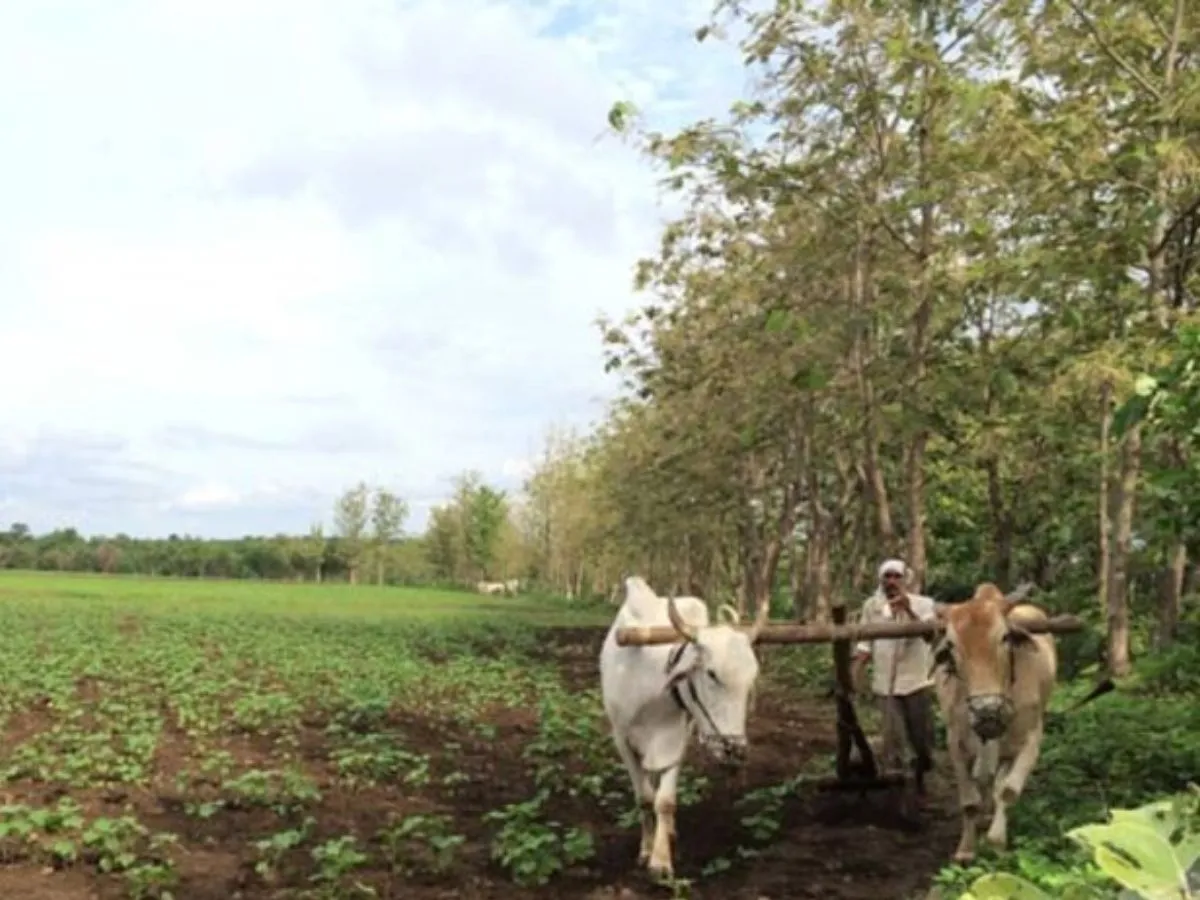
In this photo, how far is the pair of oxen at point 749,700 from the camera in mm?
7355

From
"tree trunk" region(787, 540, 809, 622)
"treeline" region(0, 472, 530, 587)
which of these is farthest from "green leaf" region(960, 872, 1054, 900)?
"treeline" region(0, 472, 530, 587)

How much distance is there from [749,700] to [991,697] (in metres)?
1.45

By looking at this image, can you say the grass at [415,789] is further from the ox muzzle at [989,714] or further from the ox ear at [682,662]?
the ox ear at [682,662]

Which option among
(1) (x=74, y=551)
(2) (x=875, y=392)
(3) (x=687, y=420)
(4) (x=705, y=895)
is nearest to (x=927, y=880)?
(4) (x=705, y=895)

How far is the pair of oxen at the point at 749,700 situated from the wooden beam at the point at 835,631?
9 cm

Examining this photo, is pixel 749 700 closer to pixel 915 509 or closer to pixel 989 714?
pixel 989 714

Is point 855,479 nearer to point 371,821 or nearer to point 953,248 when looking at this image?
point 953,248

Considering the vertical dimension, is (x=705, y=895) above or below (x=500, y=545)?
below

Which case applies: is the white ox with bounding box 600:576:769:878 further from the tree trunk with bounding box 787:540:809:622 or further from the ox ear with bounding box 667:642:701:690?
the tree trunk with bounding box 787:540:809:622

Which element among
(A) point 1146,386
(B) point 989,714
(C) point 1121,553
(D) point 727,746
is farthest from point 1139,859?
(C) point 1121,553

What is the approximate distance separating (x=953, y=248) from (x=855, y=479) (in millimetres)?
13287

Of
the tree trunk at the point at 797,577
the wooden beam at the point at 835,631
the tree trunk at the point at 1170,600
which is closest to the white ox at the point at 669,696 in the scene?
the wooden beam at the point at 835,631

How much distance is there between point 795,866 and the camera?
795 centimetres

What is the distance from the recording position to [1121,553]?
12.4 m
